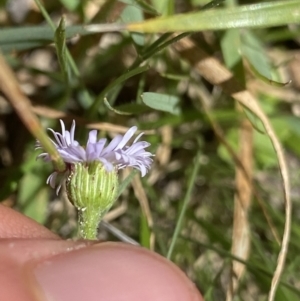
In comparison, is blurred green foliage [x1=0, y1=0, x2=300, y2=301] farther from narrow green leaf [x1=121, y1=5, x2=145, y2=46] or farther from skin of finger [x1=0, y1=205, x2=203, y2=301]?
skin of finger [x1=0, y1=205, x2=203, y2=301]

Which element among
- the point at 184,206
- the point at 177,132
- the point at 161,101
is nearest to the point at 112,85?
the point at 161,101

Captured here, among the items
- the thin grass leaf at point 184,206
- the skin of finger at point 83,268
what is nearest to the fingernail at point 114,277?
the skin of finger at point 83,268

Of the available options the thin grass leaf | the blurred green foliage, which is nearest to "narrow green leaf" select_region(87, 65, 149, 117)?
the blurred green foliage

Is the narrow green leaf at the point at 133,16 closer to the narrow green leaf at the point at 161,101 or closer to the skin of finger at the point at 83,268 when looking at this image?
the narrow green leaf at the point at 161,101

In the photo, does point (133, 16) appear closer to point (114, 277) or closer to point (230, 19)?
point (230, 19)

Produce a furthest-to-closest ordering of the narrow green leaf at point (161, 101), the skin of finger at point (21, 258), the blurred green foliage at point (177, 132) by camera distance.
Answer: the blurred green foliage at point (177, 132)
the narrow green leaf at point (161, 101)
the skin of finger at point (21, 258)

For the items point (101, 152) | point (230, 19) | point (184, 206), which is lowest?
point (184, 206)
